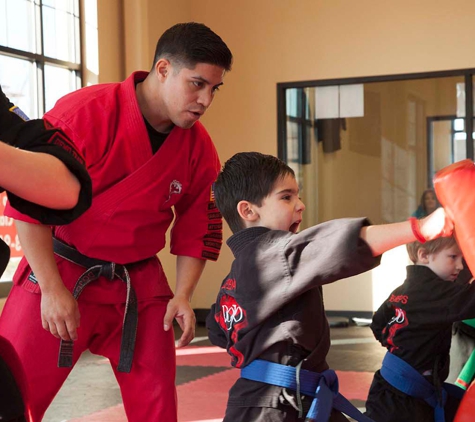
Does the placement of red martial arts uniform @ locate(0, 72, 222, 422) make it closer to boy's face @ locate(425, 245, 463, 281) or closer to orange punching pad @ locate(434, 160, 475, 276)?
boy's face @ locate(425, 245, 463, 281)

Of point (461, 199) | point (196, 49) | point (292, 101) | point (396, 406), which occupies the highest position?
point (292, 101)

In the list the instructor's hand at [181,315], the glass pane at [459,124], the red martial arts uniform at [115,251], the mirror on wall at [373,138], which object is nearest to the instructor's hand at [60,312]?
the red martial arts uniform at [115,251]

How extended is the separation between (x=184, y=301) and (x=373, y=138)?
6.23m

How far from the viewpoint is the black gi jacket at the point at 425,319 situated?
2504 mm

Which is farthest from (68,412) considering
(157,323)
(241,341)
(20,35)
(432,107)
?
(432,107)

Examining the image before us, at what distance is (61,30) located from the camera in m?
7.03

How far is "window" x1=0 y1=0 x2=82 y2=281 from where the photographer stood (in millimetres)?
6285

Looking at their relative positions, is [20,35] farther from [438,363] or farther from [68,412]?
[438,363]

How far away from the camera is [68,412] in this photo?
4.45 m

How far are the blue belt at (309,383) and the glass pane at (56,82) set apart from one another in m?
5.18

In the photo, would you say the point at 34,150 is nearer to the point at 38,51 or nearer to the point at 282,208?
the point at 282,208

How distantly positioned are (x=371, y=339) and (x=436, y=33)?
124 inches

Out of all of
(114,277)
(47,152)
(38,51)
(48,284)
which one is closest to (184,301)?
(114,277)

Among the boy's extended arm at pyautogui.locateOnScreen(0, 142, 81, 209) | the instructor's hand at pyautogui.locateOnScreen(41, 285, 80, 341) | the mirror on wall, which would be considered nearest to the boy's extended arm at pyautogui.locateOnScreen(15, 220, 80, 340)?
the instructor's hand at pyautogui.locateOnScreen(41, 285, 80, 341)
